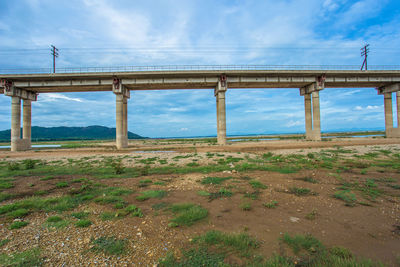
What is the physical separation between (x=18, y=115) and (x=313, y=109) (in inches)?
2165

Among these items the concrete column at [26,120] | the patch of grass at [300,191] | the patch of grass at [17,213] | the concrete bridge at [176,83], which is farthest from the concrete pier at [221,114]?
the concrete column at [26,120]

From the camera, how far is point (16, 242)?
3.60 metres

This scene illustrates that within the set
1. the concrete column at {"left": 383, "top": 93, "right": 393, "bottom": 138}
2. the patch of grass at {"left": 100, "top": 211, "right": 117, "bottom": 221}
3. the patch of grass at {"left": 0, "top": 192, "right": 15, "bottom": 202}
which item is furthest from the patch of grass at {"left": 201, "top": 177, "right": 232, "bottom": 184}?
the concrete column at {"left": 383, "top": 93, "right": 393, "bottom": 138}

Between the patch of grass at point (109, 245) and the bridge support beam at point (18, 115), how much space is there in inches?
1500

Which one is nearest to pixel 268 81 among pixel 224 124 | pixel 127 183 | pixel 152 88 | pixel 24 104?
pixel 224 124

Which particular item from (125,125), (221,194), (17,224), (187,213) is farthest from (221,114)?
(17,224)

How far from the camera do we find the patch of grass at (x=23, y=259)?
113 inches

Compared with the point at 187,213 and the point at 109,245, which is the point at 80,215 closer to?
the point at 109,245

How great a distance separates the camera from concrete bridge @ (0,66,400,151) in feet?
95.8

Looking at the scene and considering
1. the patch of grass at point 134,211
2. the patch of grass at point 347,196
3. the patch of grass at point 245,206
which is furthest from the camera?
the patch of grass at point 347,196

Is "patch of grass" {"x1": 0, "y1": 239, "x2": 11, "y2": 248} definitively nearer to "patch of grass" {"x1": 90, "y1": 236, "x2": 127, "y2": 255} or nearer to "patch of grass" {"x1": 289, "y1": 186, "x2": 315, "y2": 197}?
"patch of grass" {"x1": 90, "y1": 236, "x2": 127, "y2": 255}

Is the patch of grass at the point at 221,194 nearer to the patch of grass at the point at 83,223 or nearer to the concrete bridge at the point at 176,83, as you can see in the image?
the patch of grass at the point at 83,223

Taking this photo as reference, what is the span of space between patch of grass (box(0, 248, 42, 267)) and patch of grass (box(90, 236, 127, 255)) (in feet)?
2.79

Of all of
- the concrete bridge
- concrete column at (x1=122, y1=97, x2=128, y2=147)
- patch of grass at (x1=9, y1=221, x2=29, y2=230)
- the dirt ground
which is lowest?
the dirt ground
